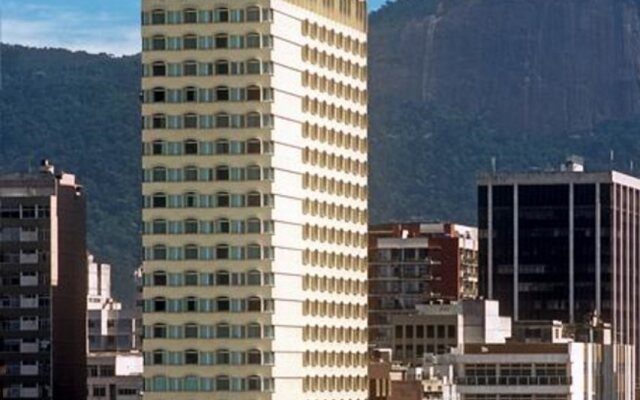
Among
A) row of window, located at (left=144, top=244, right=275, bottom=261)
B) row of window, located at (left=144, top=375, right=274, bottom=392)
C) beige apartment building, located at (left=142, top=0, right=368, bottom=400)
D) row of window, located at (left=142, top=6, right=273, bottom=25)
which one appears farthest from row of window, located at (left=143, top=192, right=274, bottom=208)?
row of window, located at (left=142, top=6, right=273, bottom=25)

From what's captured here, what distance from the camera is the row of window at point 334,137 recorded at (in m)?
171

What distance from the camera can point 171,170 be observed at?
166 metres

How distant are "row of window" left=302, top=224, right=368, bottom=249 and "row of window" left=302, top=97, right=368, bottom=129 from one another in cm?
593

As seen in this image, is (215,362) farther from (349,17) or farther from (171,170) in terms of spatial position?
(349,17)

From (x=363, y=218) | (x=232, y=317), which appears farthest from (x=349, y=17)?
(x=232, y=317)

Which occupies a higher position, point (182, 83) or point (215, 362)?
point (182, 83)

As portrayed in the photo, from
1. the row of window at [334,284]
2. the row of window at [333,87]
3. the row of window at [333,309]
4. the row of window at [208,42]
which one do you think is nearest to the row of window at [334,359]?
the row of window at [333,309]

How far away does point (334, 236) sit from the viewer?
176 metres

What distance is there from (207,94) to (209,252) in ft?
26.0

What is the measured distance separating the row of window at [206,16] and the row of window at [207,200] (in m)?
8.72

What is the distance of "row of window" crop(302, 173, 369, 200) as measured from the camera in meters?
170

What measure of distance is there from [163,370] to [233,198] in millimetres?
9284

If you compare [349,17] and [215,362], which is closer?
[215,362]

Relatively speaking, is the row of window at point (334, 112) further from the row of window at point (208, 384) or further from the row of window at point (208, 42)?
the row of window at point (208, 384)
